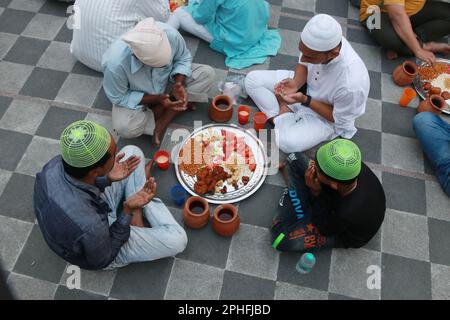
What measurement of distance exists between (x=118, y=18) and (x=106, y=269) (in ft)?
6.87

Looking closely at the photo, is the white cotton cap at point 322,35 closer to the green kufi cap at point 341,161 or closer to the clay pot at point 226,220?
the green kufi cap at point 341,161

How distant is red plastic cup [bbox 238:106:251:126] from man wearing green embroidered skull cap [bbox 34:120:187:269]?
1.26m

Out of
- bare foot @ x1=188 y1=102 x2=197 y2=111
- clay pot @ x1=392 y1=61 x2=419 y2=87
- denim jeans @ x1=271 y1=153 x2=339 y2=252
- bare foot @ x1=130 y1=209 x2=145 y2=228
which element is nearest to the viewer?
denim jeans @ x1=271 y1=153 x2=339 y2=252

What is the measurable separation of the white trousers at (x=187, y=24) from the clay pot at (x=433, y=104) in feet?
7.10

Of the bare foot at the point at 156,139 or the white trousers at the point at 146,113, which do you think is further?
the bare foot at the point at 156,139

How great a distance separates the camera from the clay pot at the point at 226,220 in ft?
9.97

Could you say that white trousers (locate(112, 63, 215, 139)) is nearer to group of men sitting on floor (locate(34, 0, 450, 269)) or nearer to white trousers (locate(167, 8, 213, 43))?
group of men sitting on floor (locate(34, 0, 450, 269))

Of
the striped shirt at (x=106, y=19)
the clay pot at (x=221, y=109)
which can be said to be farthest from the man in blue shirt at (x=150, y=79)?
the striped shirt at (x=106, y=19)

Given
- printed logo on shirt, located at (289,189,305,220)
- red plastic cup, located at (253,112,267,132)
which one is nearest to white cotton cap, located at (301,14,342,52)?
red plastic cup, located at (253,112,267,132)

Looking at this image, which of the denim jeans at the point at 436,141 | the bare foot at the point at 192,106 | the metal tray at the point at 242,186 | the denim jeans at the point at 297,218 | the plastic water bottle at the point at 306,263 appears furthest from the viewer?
the bare foot at the point at 192,106

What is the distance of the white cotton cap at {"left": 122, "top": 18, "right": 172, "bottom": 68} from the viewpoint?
298 cm

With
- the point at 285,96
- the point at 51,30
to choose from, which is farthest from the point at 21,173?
the point at 285,96

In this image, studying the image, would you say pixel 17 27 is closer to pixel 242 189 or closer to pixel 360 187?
pixel 242 189

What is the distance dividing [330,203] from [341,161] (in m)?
0.44
